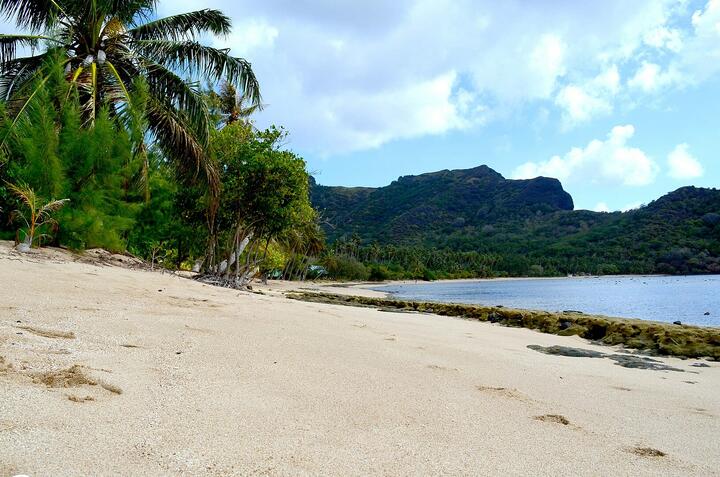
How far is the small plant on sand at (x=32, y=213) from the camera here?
7680 mm

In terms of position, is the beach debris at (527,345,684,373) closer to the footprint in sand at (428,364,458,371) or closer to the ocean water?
the footprint in sand at (428,364,458,371)

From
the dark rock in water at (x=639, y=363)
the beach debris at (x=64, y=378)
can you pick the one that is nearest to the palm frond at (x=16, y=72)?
the beach debris at (x=64, y=378)

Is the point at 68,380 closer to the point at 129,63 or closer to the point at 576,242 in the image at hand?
the point at 129,63

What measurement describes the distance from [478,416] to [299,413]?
44.0 inches

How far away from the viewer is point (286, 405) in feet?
8.91

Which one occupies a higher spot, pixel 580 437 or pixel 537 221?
pixel 537 221

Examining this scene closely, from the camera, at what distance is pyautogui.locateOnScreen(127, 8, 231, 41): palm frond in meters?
13.2

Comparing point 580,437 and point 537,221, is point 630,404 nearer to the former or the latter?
point 580,437

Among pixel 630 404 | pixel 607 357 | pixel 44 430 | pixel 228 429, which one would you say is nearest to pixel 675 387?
pixel 630 404

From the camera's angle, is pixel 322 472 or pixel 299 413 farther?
pixel 299 413

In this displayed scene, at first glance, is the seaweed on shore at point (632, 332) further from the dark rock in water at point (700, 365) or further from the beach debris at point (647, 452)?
the beach debris at point (647, 452)

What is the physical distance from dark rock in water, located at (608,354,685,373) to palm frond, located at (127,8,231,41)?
12.8 meters

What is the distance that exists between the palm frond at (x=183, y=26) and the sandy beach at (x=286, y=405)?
10.4 m

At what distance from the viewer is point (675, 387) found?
4.88 metres
